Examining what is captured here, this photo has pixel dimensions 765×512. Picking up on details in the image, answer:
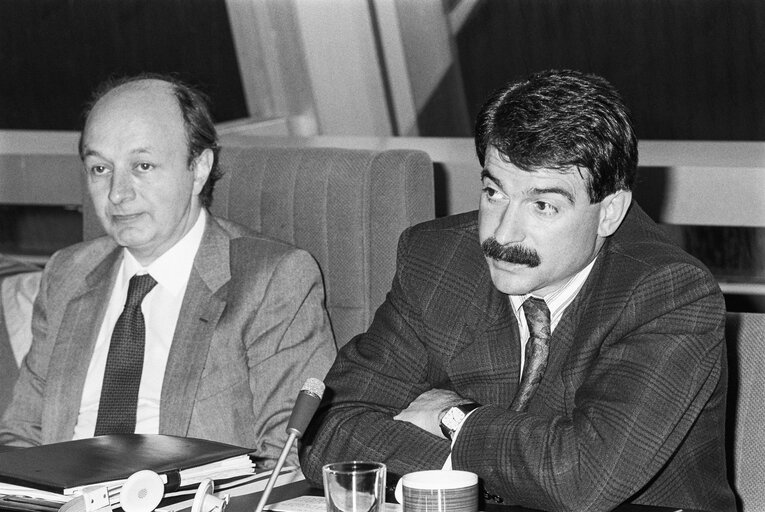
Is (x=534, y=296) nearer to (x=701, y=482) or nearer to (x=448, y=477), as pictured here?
(x=701, y=482)

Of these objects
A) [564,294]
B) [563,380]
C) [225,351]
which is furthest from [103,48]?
[563,380]

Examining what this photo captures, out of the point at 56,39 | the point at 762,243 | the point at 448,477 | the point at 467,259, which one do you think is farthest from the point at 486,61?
the point at 448,477

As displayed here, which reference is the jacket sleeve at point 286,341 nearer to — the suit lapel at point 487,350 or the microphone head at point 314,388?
the suit lapel at point 487,350

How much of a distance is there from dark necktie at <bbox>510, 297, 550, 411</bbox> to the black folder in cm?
49

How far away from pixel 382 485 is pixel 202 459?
1.26 feet

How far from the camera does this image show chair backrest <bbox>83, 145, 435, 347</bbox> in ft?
8.05

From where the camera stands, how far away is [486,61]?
4020 mm

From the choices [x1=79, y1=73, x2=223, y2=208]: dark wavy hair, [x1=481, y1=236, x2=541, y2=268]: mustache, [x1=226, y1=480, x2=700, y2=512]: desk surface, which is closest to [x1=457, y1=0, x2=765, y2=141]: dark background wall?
[x1=79, y1=73, x2=223, y2=208]: dark wavy hair

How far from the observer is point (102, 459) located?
5.59 ft

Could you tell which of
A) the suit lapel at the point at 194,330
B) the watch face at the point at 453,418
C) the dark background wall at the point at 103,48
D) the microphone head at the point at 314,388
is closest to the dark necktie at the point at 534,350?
the watch face at the point at 453,418

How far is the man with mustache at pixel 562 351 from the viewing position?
5.55 feet

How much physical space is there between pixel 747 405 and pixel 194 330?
44.9 inches

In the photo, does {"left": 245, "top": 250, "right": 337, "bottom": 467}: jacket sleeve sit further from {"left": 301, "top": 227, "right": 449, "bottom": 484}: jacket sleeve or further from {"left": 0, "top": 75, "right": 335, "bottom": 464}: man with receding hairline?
{"left": 301, "top": 227, "right": 449, "bottom": 484}: jacket sleeve

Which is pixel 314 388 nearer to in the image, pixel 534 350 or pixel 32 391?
pixel 534 350
